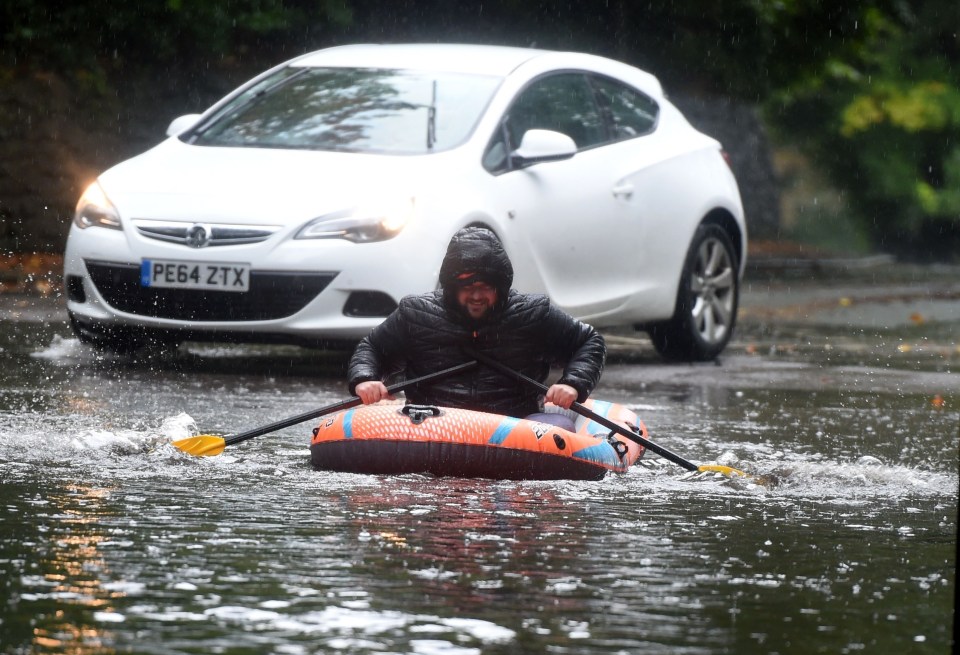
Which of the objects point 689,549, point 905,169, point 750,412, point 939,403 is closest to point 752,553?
point 689,549

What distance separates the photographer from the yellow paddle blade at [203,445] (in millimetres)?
7266

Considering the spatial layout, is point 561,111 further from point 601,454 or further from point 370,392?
point 601,454

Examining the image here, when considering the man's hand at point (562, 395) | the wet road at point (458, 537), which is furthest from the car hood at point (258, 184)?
the man's hand at point (562, 395)

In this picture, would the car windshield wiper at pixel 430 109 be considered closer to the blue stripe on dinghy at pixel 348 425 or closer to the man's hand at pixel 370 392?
the man's hand at pixel 370 392

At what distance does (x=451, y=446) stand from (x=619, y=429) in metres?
0.72

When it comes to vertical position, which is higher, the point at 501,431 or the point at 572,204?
the point at 572,204

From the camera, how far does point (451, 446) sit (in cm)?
691

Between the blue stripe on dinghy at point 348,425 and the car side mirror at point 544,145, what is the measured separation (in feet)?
11.0

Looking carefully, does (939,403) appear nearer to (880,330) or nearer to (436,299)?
(436,299)

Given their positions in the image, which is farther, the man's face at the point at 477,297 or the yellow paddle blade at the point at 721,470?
the man's face at the point at 477,297

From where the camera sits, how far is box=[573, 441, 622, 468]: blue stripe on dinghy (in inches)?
278

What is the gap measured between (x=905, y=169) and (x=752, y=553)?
28.1m

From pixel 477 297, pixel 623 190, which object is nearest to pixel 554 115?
pixel 623 190

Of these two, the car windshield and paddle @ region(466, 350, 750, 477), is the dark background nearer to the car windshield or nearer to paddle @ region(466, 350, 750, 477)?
the car windshield
